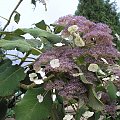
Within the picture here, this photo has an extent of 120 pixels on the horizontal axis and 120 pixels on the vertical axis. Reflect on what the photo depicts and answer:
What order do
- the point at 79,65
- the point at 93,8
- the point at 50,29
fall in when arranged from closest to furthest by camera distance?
the point at 79,65, the point at 50,29, the point at 93,8

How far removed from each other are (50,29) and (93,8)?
5.17 meters

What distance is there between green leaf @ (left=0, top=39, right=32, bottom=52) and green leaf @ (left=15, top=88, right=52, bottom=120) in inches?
4.7

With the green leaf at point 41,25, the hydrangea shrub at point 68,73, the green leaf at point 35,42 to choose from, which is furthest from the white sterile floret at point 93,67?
the green leaf at point 41,25

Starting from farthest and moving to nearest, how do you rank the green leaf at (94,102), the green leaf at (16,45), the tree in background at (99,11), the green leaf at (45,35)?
the tree in background at (99,11), the green leaf at (45,35), the green leaf at (16,45), the green leaf at (94,102)

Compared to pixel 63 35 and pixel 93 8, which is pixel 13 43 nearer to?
pixel 63 35

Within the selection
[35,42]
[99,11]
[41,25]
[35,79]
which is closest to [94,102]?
[35,79]

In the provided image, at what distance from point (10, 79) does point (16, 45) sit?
121 mm

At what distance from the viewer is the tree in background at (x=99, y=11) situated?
642 cm

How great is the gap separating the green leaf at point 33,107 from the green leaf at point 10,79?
6 centimetres

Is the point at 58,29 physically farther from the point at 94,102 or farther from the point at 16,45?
the point at 94,102

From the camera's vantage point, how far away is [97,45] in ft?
3.85

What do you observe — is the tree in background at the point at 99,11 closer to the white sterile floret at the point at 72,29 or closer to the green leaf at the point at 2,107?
the green leaf at the point at 2,107

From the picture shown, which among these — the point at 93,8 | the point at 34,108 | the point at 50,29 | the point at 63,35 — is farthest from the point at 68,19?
the point at 93,8

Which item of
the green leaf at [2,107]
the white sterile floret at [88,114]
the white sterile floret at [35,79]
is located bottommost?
the green leaf at [2,107]
